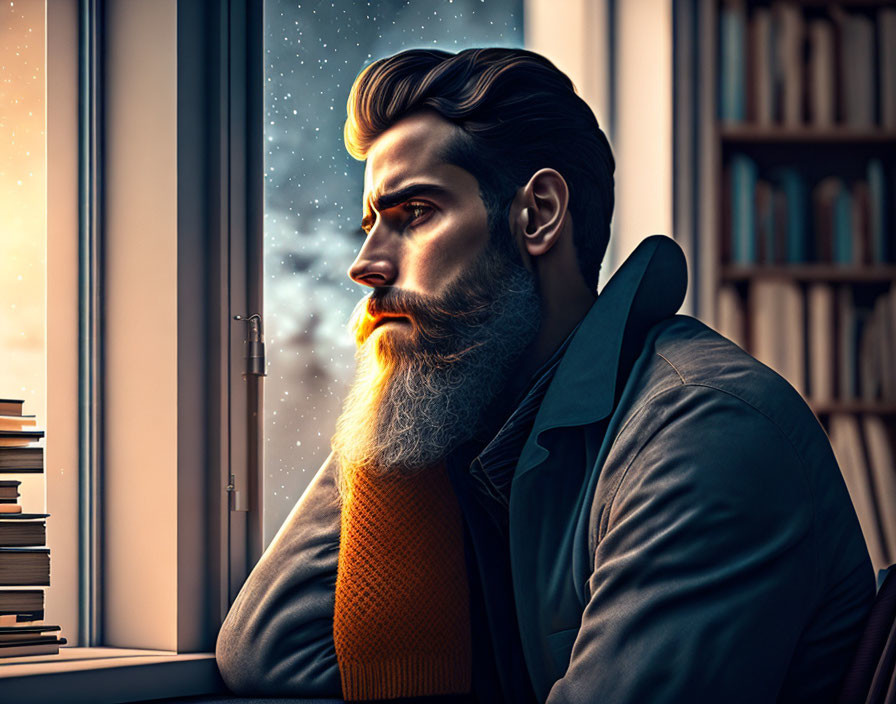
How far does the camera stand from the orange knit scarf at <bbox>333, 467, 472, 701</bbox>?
1242 mm

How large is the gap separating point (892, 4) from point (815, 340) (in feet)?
2.51

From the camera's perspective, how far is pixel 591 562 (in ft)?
3.43

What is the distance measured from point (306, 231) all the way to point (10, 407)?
1.65 feet

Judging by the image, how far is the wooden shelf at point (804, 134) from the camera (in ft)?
7.11

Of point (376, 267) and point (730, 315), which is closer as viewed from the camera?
point (376, 267)

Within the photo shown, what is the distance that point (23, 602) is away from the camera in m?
1.26

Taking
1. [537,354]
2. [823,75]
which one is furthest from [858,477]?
[537,354]

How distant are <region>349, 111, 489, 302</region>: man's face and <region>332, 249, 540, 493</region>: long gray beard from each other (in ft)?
0.11

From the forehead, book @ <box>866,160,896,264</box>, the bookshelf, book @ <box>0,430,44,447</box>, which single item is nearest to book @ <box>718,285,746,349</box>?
the bookshelf

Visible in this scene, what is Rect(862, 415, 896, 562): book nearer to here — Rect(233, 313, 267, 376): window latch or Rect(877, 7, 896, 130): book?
Rect(877, 7, 896, 130): book

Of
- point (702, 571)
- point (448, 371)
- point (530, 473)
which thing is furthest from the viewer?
point (448, 371)

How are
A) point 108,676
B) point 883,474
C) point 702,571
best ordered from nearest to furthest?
point 702,571
point 108,676
point 883,474

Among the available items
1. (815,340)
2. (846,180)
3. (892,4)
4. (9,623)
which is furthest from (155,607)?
(892,4)

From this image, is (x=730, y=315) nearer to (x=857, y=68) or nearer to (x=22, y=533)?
(x=857, y=68)
